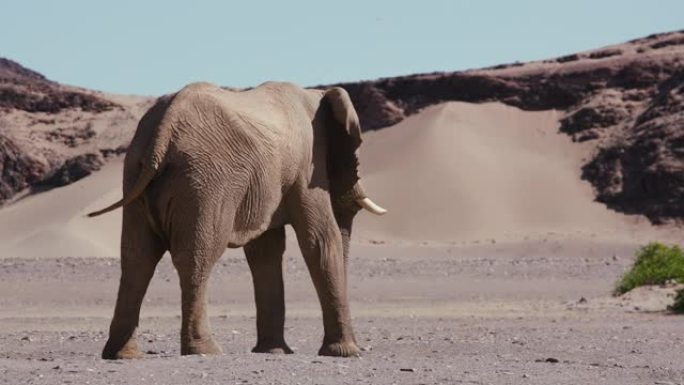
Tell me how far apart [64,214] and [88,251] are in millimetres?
9780

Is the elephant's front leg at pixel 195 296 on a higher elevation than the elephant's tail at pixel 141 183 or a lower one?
lower

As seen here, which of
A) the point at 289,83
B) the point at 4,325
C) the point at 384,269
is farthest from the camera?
the point at 384,269

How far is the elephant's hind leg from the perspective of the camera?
12.0 meters

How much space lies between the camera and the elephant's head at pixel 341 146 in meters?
13.7

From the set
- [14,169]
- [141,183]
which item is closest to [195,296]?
[141,183]

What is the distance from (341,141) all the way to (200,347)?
273cm

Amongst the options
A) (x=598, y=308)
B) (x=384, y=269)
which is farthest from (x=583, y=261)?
(x=598, y=308)

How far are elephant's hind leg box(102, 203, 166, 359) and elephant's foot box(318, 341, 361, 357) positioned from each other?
74.4 inches

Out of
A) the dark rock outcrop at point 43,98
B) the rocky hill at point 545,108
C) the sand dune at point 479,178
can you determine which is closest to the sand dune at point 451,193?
the sand dune at point 479,178

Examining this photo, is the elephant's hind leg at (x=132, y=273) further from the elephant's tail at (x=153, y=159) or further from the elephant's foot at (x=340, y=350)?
the elephant's foot at (x=340, y=350)

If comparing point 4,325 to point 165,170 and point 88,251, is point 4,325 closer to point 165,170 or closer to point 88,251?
point 165,170

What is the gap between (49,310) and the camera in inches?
985

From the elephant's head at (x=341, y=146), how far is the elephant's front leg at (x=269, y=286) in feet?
2.17

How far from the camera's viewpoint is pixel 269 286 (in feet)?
45.7
